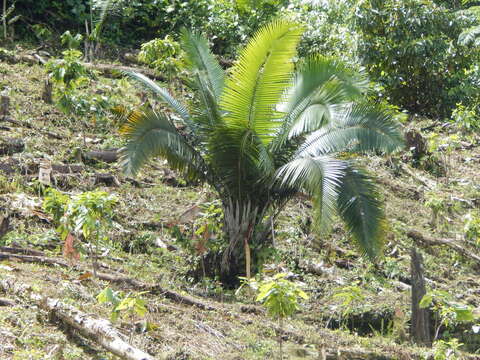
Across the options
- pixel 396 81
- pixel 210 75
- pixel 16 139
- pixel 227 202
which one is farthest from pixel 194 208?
pixel 396 81

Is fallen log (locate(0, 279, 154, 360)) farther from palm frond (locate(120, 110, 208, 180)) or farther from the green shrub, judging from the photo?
the green shrub

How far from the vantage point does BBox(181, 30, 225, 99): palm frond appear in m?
9.45

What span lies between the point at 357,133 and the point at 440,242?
3164mm

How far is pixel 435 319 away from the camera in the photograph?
9.03 metres

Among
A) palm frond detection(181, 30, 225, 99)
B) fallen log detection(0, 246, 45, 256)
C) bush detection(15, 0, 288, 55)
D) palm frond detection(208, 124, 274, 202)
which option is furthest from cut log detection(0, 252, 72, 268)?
bush detection(15, 0, 288, 55)

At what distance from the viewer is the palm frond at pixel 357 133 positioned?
28.5 ft

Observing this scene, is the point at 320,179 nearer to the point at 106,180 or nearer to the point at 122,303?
the point at 122,303

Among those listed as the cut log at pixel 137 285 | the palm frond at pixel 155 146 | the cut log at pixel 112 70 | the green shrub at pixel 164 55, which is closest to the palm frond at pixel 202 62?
the palm frond at pixel 155 146

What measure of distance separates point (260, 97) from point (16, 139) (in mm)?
4240

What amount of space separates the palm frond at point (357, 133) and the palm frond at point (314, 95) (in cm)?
12

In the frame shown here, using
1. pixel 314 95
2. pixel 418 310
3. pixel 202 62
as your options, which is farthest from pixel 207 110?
pixel 418 310

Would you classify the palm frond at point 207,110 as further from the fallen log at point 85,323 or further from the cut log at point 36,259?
the fallen log at point 85,323

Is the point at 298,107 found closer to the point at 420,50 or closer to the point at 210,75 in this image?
the point at 210,75

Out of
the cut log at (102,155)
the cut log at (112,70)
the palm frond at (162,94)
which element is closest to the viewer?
the palm frond at (162,94)
